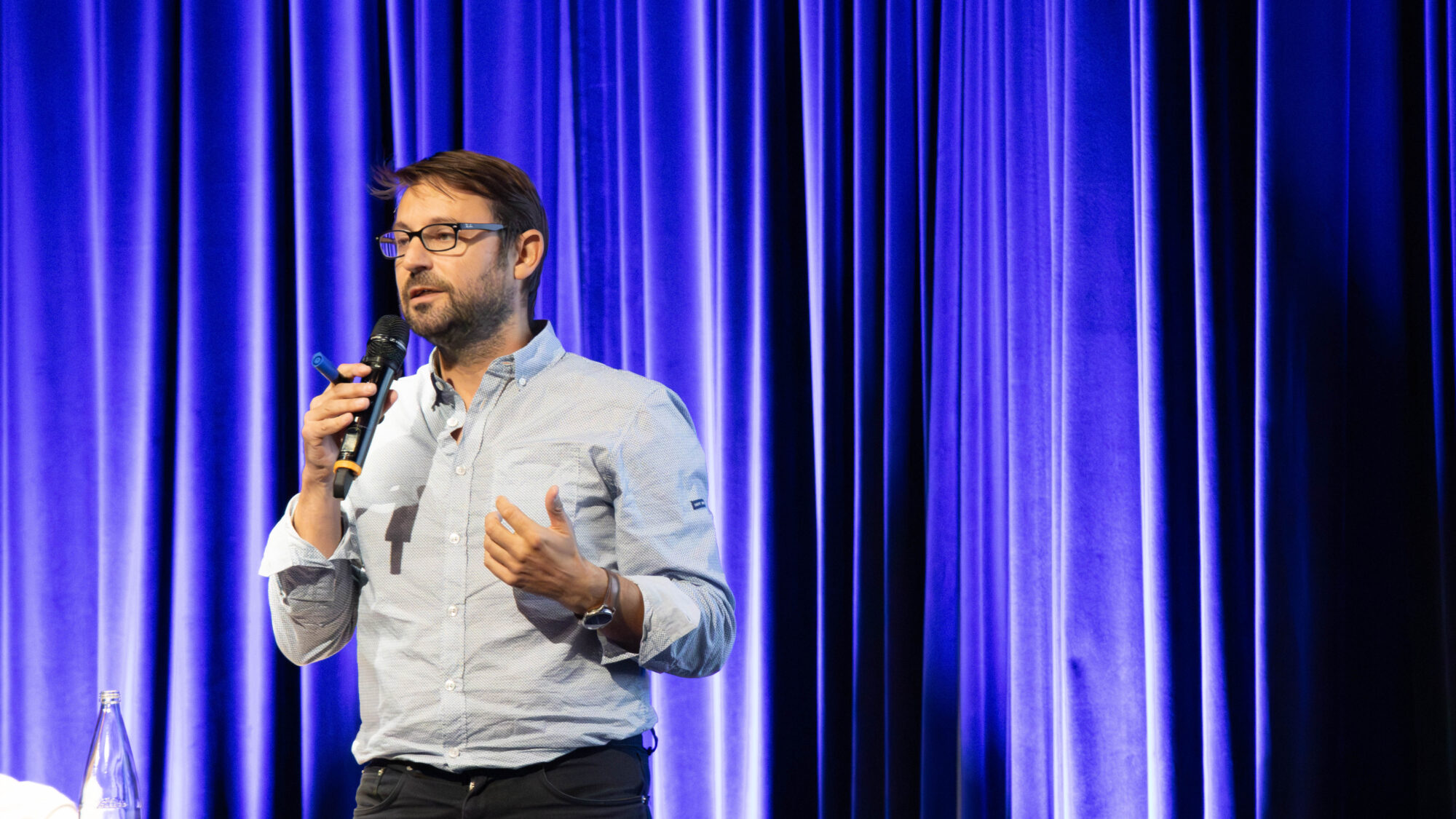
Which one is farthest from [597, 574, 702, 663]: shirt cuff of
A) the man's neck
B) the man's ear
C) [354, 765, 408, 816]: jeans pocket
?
the man's ear

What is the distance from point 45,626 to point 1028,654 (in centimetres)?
229

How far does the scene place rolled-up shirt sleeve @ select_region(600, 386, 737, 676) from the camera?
1.40 m

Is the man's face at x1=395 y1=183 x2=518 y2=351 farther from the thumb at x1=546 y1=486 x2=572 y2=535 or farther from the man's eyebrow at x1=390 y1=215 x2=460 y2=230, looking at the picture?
the thumb at x1=546 y1=486 x2=572 y2=535

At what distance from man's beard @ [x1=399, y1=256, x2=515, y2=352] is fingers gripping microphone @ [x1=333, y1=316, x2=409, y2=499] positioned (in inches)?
1.1

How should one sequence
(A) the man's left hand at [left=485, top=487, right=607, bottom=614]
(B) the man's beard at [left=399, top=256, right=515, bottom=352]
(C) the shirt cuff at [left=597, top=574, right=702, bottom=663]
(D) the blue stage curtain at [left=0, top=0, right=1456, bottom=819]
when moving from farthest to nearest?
(D) the blue stage curtain at [left=0, top=0, right=1456, bottom=819] < (B) the man's beard at [left=399, top=256, right=515, bottom=352] < (C) the shirt cuff at [left=597, top=574, right=702, bottom=663] < (A) the man's left hand at [left=485, top=487, right=607, bottom=614]

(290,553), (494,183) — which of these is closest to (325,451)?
(290,553)

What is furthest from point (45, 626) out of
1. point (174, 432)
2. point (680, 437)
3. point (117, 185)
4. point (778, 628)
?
point (680, 437)

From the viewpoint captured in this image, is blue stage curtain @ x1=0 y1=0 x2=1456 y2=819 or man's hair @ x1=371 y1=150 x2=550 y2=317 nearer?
man's hair @ x1=371 y1=150 x2=550 y2=317

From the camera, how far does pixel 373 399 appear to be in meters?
1.42

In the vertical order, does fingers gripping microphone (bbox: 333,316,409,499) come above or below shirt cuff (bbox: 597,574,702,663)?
above

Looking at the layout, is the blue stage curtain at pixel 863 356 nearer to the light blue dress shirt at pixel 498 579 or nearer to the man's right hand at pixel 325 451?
the light blue dress shirt at pixel 498 579

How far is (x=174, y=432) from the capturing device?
2748 millimetres

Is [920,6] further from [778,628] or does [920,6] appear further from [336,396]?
[336,396]

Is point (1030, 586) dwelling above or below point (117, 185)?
below
